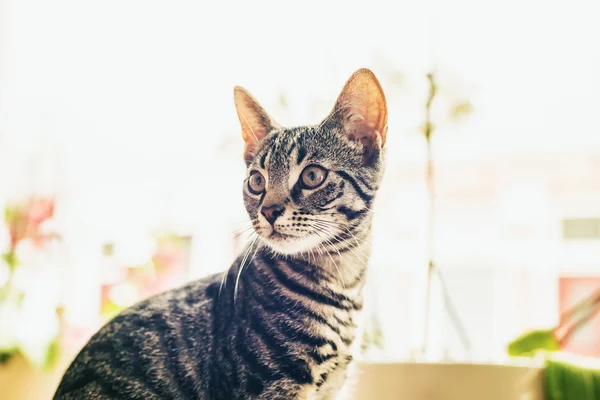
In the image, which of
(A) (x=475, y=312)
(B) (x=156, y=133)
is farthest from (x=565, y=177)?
(B) (x=156, y=133)

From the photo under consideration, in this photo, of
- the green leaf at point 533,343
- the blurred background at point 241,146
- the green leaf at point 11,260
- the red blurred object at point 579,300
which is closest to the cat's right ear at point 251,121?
the blurred background at point 241,146

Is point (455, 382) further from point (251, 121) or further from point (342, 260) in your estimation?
point (251, 121)

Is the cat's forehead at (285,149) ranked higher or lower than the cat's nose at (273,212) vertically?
higher

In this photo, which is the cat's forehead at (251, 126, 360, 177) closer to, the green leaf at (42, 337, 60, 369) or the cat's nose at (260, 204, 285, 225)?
the cat's nose at (260, 204, 285, 225)

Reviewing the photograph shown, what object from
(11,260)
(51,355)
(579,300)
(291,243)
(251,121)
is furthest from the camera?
(579,300)

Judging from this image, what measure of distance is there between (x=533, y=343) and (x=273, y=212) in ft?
1.78

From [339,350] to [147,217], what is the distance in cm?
131

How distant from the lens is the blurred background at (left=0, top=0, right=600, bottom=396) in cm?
127

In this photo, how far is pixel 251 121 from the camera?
79 centimetres

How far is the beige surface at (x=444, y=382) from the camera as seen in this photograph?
28.8 inches

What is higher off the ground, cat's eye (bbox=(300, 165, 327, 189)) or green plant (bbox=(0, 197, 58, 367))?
cat's eye (bbox=(300, 165, 327, 189))

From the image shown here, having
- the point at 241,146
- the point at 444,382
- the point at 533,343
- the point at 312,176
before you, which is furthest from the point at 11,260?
the point at 533,343

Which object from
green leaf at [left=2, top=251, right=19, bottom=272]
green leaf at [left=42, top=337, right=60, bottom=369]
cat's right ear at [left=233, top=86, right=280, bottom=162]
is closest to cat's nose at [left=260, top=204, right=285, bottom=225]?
cat's right ear at [left=233, top=86, right=280, bottom=162]

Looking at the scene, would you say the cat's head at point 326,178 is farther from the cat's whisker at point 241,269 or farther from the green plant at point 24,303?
the green plant at point 24,303
